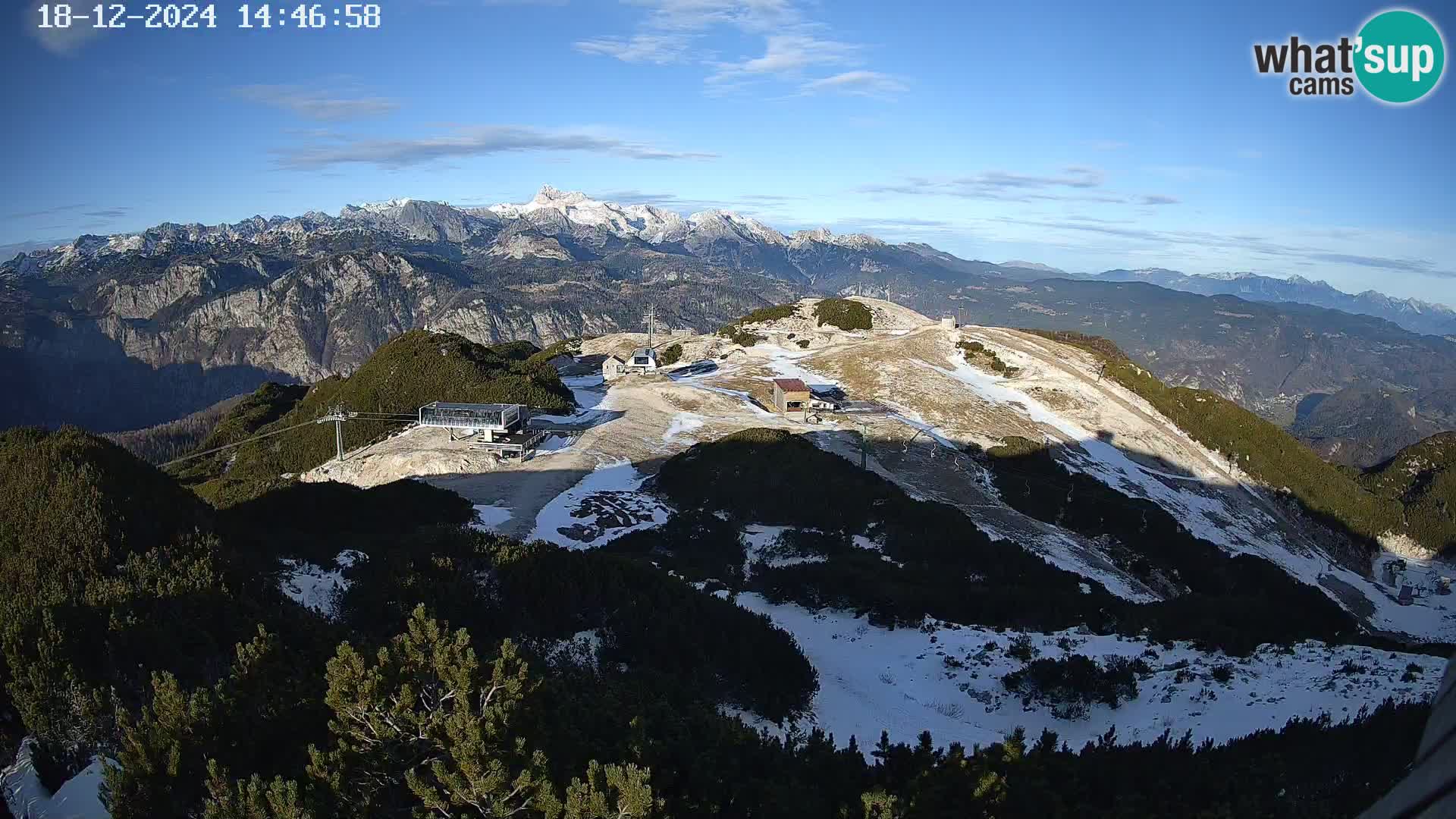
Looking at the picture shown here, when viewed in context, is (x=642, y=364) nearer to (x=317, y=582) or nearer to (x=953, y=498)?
(x=953, y=498)

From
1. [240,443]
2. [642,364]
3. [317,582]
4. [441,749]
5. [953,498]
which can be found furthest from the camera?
[642,364]

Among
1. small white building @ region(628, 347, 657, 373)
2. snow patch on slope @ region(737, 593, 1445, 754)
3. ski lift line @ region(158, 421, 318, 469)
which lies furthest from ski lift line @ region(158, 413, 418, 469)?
snow patch on slope @ region(737, 593, 1445, 754)

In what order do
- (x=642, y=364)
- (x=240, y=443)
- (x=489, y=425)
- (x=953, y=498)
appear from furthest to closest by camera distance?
1. (x=642, y=364)
2. (x=240, y=443)
3. (x=489, y=425)
4. (x=953, y=498)

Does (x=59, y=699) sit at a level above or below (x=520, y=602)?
above

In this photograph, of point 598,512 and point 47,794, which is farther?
point 598,512

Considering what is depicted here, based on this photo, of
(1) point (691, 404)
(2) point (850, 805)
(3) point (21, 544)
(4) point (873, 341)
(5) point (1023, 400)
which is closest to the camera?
(2) point (850, 805)

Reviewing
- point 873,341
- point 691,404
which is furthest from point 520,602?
point 873,341

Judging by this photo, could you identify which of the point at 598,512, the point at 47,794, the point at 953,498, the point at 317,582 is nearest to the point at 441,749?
the point at 47,794

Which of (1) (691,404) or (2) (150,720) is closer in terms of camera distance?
(2) (150,720)

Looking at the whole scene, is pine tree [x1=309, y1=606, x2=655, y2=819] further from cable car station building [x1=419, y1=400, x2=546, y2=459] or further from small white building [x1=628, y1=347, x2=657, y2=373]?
small white building [x1=628, y1=347, x2=657, y2=373]

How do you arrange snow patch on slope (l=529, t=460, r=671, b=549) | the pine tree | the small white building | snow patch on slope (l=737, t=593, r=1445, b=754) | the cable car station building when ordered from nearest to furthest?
the pine tree
snow patch on slope (l=737, t=593, r=1445, b=754)
snow patch on slope (l=529, t=460, r=671, b=549)
the cable car station building
the small white building

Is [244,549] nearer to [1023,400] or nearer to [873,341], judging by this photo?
[1023,400]
